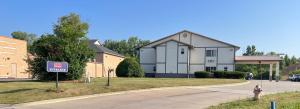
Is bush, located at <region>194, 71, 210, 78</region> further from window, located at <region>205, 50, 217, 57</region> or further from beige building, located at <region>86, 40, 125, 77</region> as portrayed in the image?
beige building, located at <region>86, 40, 125, 77</region>

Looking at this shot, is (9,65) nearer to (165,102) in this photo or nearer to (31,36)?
(165,102)

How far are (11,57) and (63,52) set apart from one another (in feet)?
77.9

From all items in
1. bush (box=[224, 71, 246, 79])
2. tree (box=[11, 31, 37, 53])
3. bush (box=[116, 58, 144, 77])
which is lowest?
bush (box=[224, 71, 246, 79])

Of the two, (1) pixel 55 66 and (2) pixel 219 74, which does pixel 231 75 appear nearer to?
(2) pixel 219 74

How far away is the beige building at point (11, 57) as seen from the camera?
164ft

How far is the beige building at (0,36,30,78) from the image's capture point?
49.9m

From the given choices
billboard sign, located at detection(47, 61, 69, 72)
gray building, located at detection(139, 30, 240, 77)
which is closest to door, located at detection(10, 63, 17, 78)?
gray building, located at detection(139, 30, 240, 77)

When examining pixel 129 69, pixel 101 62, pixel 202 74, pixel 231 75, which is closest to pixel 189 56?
pixel 202 74

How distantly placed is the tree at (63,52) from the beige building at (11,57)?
18.3m

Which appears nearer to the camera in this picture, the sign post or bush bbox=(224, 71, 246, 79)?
the sign post

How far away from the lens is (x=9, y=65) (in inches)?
2020

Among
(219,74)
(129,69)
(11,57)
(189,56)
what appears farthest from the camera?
(189,56)

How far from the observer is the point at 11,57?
51.9 metres

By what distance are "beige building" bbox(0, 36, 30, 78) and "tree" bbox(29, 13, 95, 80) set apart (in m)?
18.3
